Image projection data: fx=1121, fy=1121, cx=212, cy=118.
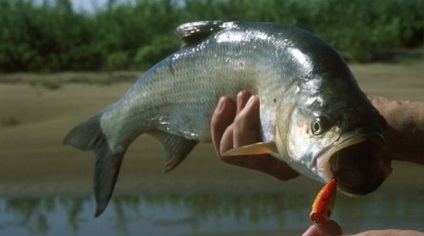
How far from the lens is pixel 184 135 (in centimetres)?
529

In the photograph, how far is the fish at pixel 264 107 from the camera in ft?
12.2

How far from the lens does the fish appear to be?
3.71m

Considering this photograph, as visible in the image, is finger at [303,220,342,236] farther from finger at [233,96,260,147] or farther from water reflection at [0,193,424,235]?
water reflection at [0,193,424,235]

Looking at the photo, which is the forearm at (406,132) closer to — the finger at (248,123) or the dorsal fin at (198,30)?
the finger at (248,123)

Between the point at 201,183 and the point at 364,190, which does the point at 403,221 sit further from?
the point at 364,190

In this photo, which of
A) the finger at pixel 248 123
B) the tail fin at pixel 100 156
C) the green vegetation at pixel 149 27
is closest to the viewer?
the finger at pixel 248 123

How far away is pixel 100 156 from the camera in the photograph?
19.1 feet

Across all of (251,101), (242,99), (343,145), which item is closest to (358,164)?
(343,145)

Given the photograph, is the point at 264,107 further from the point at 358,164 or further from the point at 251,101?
the point at 358,164

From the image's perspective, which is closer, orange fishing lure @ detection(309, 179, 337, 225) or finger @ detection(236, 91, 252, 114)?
orange fishing lure @ detection(309, 179, 337, 225)

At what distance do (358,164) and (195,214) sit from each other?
5158 mm

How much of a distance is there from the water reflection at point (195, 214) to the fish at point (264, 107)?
2.44 meters

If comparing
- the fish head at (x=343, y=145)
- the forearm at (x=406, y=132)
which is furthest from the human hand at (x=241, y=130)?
the fish head at (x=343, y=145)

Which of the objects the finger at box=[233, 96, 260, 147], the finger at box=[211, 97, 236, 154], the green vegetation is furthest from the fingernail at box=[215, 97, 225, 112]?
the green vegetation
